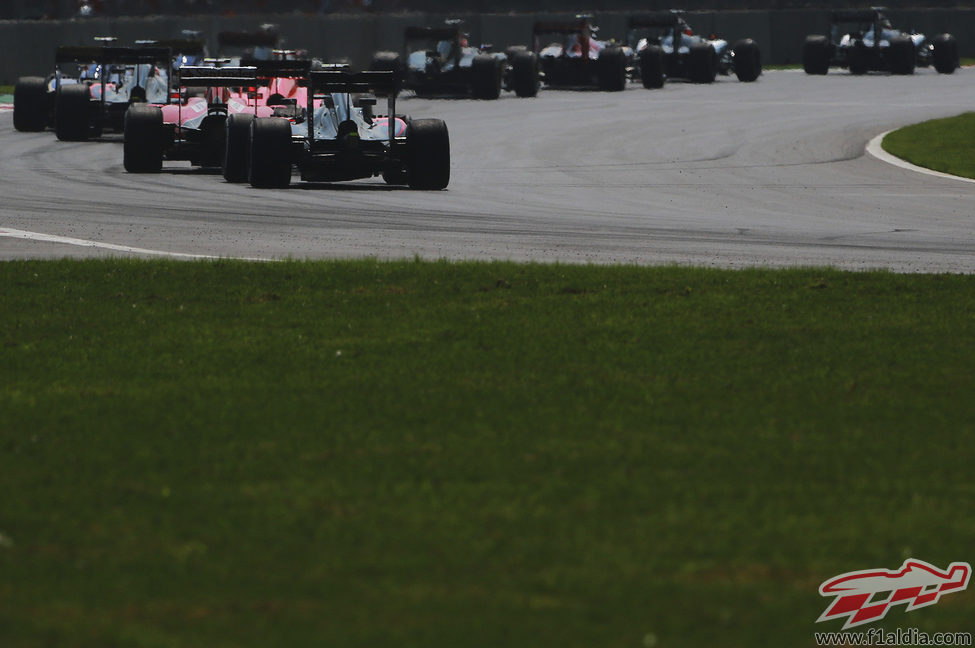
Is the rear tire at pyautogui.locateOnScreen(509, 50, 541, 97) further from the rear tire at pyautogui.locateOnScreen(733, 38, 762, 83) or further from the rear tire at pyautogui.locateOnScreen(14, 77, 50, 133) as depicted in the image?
the rear tire at pyautogui.locateOnScreen(14, 77, 50, 133)

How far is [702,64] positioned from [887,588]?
4204 centimetres

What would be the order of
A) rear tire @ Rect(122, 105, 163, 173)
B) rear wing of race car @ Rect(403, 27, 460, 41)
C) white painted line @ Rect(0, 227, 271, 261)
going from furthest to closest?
rear wing of race car @ Rect(403, 27, 460, 41) → rear tire @ Rect(122, 105, 163, 173) → white painted line @ Rect(0, 227, 271, 261)

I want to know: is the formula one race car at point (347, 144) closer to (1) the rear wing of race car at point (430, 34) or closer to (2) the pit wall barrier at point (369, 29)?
(1) the rear wing of race car at point (430, 34)

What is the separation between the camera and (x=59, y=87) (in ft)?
93.4

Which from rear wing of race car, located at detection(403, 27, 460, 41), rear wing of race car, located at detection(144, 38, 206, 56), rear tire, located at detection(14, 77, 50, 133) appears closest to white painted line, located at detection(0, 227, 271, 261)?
rear wing of race car, located at detection(144, 38, 206, 56)

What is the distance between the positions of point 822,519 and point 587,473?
39.4 inches

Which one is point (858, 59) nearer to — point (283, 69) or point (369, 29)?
point (369, 29)

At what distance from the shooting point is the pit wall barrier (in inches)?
1777

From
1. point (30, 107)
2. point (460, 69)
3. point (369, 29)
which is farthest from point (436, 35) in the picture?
point (30, 107)

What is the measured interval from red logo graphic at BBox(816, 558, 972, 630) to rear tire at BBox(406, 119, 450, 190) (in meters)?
15.0

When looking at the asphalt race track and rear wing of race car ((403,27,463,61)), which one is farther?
rear wing of race car ((403,27,463,61))

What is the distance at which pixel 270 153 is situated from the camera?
19625 mm

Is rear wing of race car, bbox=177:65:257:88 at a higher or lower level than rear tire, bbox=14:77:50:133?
higher

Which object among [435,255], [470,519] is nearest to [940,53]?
[435,255]
